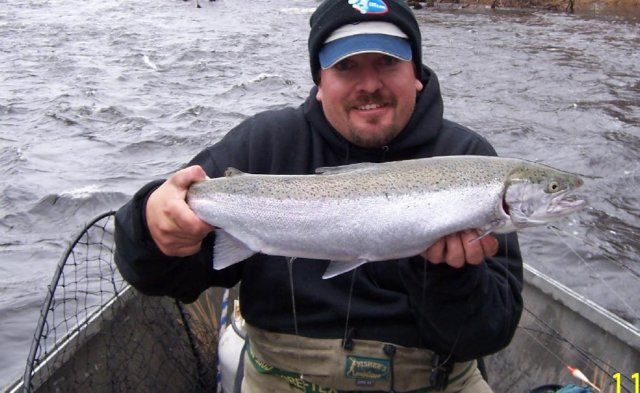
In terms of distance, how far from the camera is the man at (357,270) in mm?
2684

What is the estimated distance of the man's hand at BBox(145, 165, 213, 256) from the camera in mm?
2586

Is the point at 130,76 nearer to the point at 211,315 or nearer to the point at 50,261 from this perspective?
the point at 50,261

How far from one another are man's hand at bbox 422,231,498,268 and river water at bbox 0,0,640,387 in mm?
4075

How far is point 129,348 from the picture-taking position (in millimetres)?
3871

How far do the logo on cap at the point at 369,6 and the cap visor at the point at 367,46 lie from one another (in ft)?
0.41

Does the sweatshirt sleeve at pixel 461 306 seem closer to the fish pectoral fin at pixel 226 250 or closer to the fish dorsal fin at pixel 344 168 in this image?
the fish dorsal fin at pixel 344 168

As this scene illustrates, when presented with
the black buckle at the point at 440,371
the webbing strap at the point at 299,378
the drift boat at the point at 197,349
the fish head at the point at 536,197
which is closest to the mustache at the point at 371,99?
the fish head at the point at 536,197

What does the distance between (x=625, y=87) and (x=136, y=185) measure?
36.1 ft

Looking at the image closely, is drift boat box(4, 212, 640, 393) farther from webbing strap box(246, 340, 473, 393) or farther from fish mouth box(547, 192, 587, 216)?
fish mouth box(547, 192, 587, 216)

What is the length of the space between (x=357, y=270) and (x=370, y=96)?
0.82 metres

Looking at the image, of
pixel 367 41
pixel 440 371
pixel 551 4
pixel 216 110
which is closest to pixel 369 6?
pixel 367 41

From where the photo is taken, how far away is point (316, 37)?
3.08 m

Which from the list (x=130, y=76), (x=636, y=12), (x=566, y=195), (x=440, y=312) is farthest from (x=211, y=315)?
(x=636, y=12)

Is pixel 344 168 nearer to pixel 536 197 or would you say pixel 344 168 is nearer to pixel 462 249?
pixel 462 249
